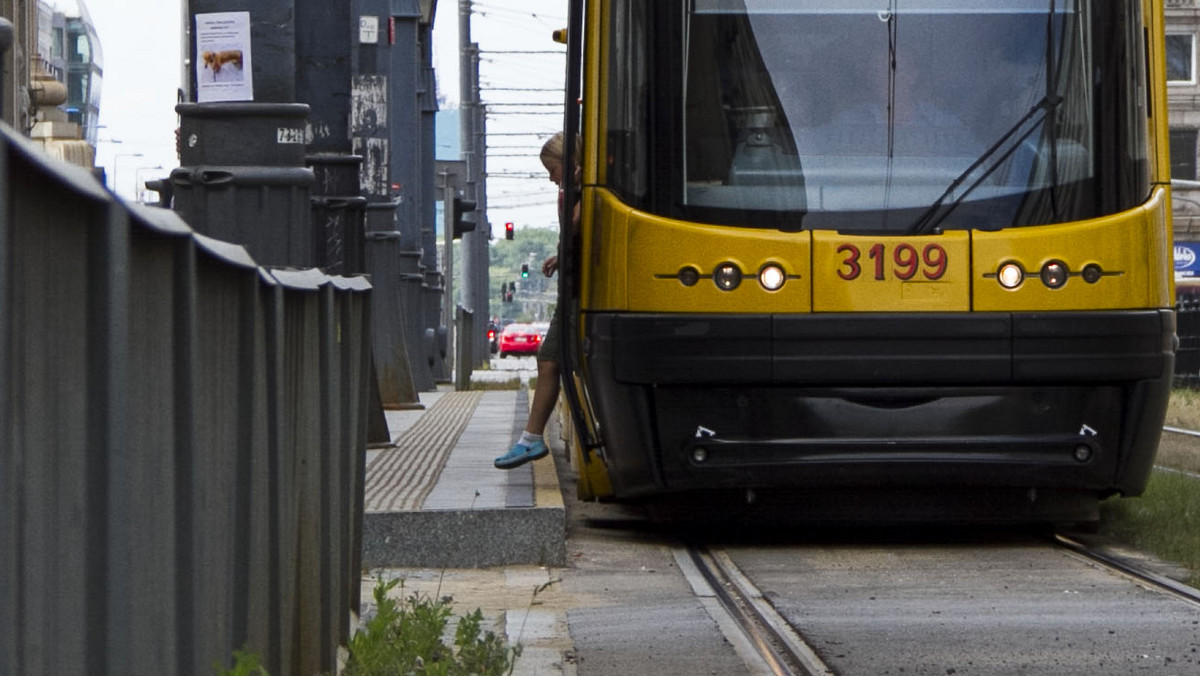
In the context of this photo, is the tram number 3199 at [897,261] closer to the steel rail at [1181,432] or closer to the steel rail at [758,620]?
the steel rail at [758,620]

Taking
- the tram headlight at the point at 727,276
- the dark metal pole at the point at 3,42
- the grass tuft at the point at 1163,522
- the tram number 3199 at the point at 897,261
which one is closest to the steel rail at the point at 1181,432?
the grass tuft at the point at 1163,522

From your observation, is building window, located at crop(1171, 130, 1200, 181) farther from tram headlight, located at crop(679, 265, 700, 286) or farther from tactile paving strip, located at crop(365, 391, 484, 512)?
tram headlight, located at crop(679, 265, 700, 286)

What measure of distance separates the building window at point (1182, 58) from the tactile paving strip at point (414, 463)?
4295 cm

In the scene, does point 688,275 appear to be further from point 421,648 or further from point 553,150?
point 421,648

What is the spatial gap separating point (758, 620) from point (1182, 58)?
53.3 meters

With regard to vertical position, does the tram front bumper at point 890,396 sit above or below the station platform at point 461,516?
above

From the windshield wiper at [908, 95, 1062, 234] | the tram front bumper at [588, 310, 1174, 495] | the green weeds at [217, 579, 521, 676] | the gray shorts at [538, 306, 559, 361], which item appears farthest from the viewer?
the gray shorts at [538, 306, 559, 361]

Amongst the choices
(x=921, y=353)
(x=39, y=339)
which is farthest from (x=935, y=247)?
(x=39, y=339)

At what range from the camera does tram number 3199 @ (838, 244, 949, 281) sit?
331 inches

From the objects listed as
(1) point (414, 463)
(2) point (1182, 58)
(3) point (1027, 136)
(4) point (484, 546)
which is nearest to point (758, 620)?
(4) point (484, 546)

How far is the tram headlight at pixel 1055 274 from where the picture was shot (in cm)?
841

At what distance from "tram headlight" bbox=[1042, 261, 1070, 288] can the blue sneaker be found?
9.09ft

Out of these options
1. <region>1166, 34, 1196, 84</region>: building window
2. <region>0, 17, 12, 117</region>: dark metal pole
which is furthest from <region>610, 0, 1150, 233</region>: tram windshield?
<region>1166, 34, 1196, 84</region>: building window

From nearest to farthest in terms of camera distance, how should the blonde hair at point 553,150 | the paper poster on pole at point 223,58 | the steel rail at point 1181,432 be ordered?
1. the paper poster on pole at point 223,58
2. the blonde hair at point 553,150
3. the steel rail at point 1181,432
